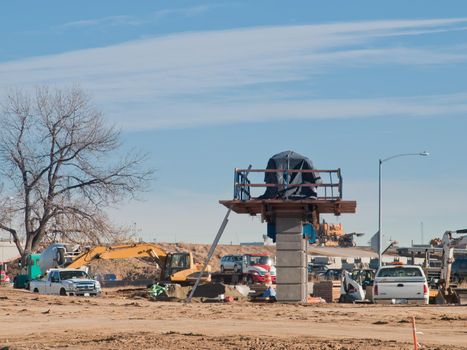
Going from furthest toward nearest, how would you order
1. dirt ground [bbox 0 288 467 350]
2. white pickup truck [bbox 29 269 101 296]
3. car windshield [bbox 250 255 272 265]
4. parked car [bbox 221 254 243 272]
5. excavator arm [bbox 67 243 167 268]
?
1. parked car [bbox 221 254 243 272]
2. car windshield [bbox 250 255 272 265]
3. excavator arm [bbox 67 243 167 268]
4. white pickup truck [bbox 29 269 101 296]
5. dirt ground [bbox 0 288 467 350]

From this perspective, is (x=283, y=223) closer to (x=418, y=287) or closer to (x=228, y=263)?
(x=418, y=287)

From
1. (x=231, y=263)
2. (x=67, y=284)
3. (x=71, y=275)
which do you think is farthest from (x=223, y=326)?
(x=231, y=263)

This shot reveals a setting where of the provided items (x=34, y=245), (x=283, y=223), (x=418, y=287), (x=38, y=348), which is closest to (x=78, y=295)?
(x=283, y=223)

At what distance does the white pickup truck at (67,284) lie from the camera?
164ft

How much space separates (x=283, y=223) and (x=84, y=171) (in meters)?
31.7

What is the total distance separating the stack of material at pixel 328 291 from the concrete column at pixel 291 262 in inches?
281

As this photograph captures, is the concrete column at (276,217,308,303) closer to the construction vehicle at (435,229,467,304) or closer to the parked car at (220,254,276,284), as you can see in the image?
the construction vehicle at (435,229,467,304)

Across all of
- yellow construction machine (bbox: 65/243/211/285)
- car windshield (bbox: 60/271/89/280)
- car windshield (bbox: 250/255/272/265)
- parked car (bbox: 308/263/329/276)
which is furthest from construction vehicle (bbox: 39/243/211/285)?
parked car (bbox: 308/263/329/276)

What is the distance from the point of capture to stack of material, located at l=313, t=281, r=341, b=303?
47.1 m

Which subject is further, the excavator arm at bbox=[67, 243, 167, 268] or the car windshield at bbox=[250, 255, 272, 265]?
the car windshield at bbox=[250, 255, 272, 265]

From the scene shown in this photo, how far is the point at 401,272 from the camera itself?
39.3 meters

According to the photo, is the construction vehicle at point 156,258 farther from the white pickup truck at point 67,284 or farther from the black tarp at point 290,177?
the black tarp at point 290,177

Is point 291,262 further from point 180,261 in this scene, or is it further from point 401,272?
point 180,261

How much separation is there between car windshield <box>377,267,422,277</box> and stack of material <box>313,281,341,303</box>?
762 centimetres
